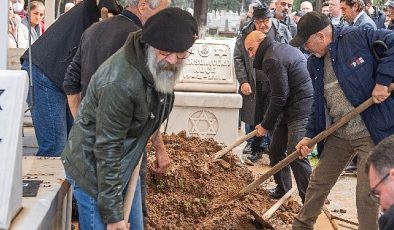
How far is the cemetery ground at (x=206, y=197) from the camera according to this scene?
5.47 metres

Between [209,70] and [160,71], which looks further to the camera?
[209,70]

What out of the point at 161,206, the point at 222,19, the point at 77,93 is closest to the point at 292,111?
the point at 161,206

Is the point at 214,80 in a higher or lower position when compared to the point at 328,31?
lower

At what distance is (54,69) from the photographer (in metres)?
4.50

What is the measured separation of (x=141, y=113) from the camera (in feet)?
9.70

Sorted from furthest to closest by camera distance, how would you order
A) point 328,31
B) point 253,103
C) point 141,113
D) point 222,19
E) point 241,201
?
1. point 222,19
2. point 253,103
3. point 241,201
4. point 328,31
5. point 141,113

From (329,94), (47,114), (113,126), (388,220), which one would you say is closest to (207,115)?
(329,94)

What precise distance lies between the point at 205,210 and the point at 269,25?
302 cm

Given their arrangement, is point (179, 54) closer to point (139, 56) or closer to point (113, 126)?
point (139, 56)

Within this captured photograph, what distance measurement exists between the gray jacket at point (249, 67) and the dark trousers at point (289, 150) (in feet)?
6.44

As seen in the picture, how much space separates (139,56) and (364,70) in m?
1.93

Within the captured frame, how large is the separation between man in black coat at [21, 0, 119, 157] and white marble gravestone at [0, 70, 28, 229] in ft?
5.72

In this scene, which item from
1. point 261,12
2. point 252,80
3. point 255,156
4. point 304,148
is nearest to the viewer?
point 304,148

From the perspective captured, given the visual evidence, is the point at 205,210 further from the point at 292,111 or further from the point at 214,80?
the point at 214,80
